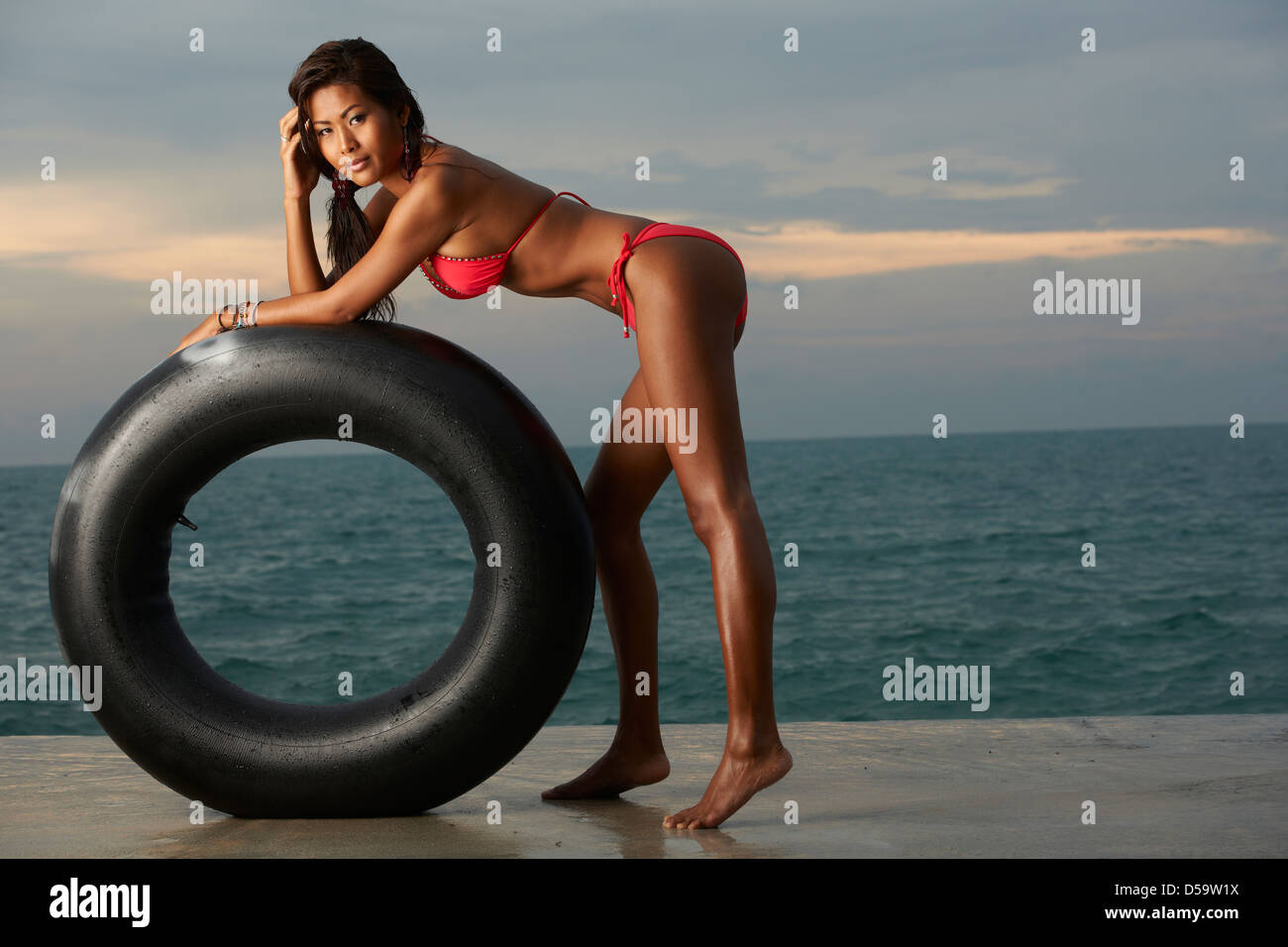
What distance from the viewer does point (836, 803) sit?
2.85 m

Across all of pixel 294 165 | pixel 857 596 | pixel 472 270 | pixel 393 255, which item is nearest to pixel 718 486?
pixel 472 270

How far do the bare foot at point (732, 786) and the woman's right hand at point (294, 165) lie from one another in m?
1.65

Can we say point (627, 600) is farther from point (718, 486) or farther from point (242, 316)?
point (242, 316)

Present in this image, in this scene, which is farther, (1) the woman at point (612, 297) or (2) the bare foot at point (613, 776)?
(2) the bare foot at point (613, 776)

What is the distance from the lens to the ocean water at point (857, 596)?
1262 centimetres

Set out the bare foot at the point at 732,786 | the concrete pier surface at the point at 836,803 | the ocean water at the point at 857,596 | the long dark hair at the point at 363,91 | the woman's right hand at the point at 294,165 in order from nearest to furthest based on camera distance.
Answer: the concrete pier surface at the point at 836,803
the bare foot at the point at 732,786
the long dark hair at the point at 363,91
the woman's right hand at the point at 294,165
the ocean water at the point at 857,596

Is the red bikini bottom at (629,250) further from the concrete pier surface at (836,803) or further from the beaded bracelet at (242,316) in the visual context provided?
the concrete pier surface at (836,803)

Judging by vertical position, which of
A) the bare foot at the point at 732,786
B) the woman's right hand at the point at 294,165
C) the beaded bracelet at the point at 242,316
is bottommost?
the bare foot at the point at 732,786

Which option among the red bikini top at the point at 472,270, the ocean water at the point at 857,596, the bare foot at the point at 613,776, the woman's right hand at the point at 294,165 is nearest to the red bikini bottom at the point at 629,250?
the red bikini top at the point at 472,270

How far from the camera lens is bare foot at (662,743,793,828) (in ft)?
8.56

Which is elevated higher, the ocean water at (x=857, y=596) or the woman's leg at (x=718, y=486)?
the woman's leg at (x=718, y=486)

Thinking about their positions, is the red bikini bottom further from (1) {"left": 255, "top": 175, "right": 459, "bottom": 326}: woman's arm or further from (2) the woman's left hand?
(2) the woman's left hand

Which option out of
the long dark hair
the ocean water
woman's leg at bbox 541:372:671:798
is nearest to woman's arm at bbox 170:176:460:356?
the long dark hair
